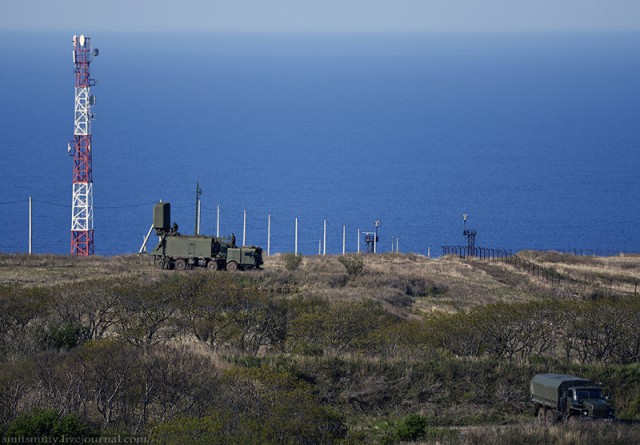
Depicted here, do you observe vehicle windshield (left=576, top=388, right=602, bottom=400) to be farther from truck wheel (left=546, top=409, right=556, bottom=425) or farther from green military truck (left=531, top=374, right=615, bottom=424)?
truck wheel (left=546, top=409, right=556, bottom=425)

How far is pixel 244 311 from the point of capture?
41000 millimetres

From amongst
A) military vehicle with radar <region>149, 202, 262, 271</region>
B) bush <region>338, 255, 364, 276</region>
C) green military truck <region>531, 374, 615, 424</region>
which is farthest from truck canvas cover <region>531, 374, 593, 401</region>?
bush <region>338, 255, 364, 276</region>

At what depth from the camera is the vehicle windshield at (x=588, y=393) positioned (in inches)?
1128

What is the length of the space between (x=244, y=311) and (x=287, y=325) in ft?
5.44

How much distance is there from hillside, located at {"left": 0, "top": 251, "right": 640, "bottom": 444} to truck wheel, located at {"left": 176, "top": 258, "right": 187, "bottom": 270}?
7.11ft

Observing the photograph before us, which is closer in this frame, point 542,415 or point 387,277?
point 542,415

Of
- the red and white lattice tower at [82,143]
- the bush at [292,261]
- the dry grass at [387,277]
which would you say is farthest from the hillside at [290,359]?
the red and white lattice tower at [82,143]

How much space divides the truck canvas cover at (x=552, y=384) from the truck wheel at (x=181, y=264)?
94.3 ft

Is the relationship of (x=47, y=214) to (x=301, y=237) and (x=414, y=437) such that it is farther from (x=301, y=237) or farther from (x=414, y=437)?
(x=414, y=437)

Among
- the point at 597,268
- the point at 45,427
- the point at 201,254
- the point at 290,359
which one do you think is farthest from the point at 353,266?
the point at 45,427

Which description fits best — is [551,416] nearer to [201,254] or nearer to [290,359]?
[290,359]

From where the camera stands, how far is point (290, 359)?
33.9 m

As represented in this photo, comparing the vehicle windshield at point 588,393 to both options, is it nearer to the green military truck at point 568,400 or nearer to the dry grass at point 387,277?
the green military truck at point 568,400

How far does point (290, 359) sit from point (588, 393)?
29.5 feet
